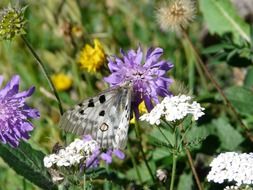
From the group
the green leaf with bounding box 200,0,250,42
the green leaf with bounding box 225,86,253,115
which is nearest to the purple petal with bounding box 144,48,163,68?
the green leaf with bounding box 225,86,253,115

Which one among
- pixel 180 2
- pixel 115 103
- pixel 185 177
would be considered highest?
pixel 180 2

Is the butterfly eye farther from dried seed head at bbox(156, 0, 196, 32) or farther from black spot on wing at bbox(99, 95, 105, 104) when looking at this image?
dried seed head at bbox(156, 0, 196, 32)

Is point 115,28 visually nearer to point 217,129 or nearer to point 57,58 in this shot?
point 57,58

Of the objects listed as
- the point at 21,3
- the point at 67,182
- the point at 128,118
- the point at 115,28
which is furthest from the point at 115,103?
the point at 115,28

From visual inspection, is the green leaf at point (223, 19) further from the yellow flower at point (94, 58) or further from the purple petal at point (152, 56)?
the purple petal at point (152, 56)

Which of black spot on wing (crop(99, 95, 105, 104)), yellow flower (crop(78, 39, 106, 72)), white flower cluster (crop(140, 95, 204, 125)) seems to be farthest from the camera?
yellow flower (crop(78, 39, 106, 72))
